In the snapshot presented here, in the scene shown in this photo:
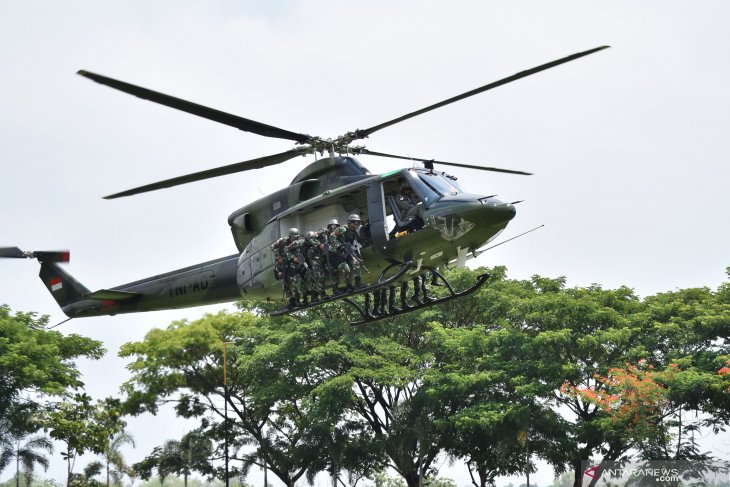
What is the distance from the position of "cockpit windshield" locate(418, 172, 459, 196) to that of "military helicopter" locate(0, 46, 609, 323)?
2cm

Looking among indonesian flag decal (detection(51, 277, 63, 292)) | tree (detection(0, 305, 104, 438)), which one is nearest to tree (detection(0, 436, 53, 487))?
tree (detection(0, 305, 104, 438))

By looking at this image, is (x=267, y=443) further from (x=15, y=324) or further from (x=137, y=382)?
(x=15, y=324)

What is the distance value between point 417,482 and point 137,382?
48.2 feet

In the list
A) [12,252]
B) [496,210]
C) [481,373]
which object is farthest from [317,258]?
[481,373]

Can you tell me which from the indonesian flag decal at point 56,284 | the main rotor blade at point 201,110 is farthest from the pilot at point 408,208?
the indonesian flag decal at point 56,284

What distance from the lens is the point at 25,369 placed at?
131 ft

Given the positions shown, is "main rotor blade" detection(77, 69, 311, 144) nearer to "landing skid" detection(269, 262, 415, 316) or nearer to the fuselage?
the fuselage

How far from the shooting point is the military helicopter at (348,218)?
16672 mm

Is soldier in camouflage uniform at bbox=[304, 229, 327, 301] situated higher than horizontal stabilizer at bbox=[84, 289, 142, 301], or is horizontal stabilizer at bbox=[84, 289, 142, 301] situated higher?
horizontal stabilizer at bbox=[84, 289, 142, 301]

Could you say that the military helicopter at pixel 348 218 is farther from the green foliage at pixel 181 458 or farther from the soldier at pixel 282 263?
the green foliage at pixel 181 458

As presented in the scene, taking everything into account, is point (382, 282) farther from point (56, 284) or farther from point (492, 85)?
point (56, 284)

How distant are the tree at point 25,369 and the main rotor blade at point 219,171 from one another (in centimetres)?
2438

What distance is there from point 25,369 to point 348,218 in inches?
1046

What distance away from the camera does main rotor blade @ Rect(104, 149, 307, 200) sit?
18481 mm
